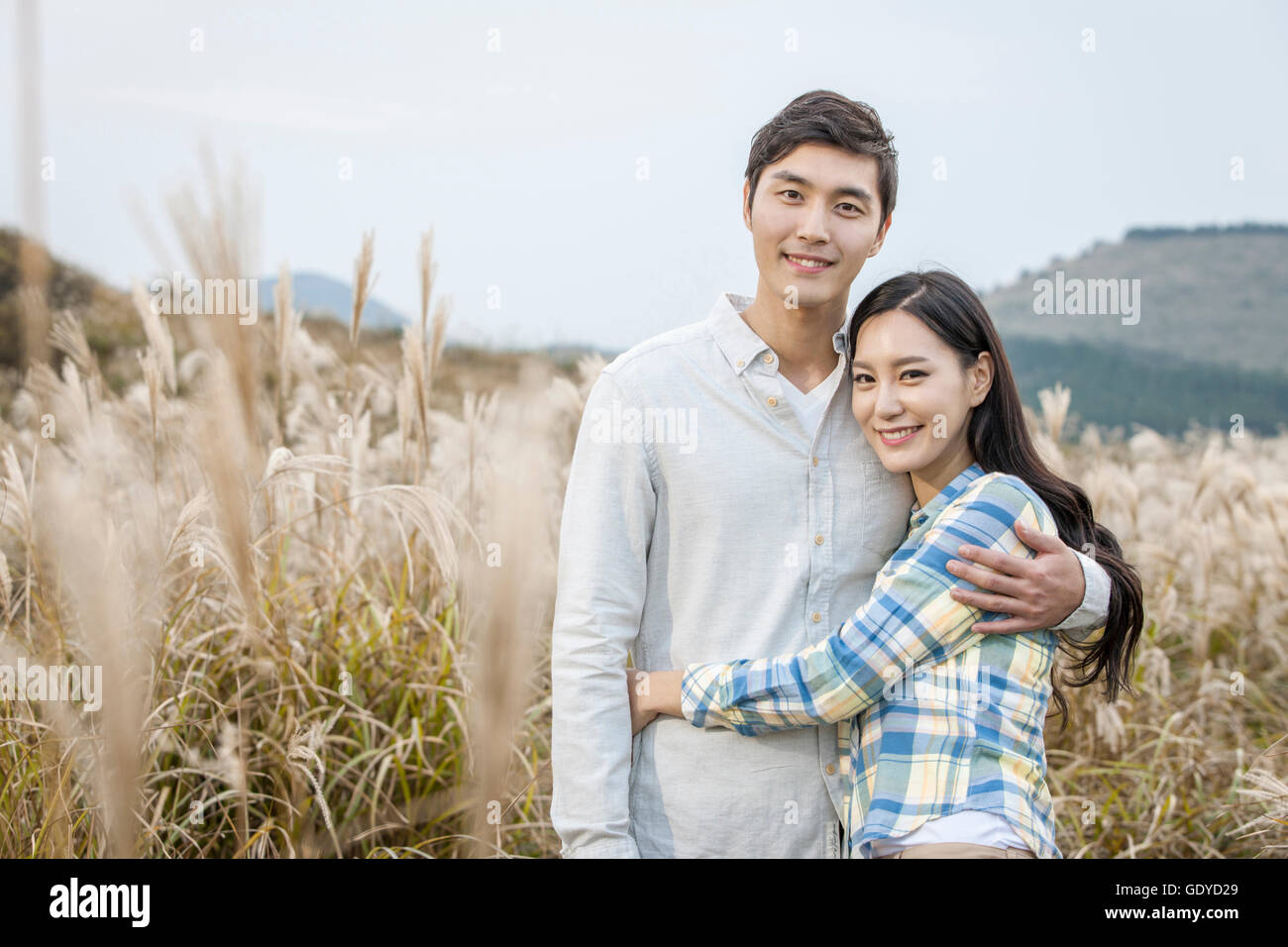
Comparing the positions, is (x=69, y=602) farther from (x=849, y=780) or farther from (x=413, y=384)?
(x=849, y=780)

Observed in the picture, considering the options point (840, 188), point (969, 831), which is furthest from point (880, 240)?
point (969, 831)

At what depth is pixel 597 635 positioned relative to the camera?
154 cm

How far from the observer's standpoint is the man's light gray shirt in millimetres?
1552

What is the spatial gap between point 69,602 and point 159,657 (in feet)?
1.24

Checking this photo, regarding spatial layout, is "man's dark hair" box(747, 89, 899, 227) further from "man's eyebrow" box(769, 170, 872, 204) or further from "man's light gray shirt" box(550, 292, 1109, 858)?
"man's light gray shirt" box(550, 292, 1109, 858)

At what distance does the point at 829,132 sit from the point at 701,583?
795 mm

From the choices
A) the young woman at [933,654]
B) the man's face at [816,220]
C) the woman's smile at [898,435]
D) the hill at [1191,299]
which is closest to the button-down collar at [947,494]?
the young woman at [933,654]

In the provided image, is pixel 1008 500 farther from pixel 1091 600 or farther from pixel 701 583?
pixel 701 583

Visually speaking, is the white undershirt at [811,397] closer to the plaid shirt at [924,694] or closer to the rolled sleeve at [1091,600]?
the plaid shirt at [924,694]

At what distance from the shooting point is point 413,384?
2.58m

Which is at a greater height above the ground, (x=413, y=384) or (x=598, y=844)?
(x=413, y=384)

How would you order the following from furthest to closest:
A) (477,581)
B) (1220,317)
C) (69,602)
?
1. (1220,317)
2. (69,602)
3. (477,581)

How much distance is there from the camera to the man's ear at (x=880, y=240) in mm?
1692
